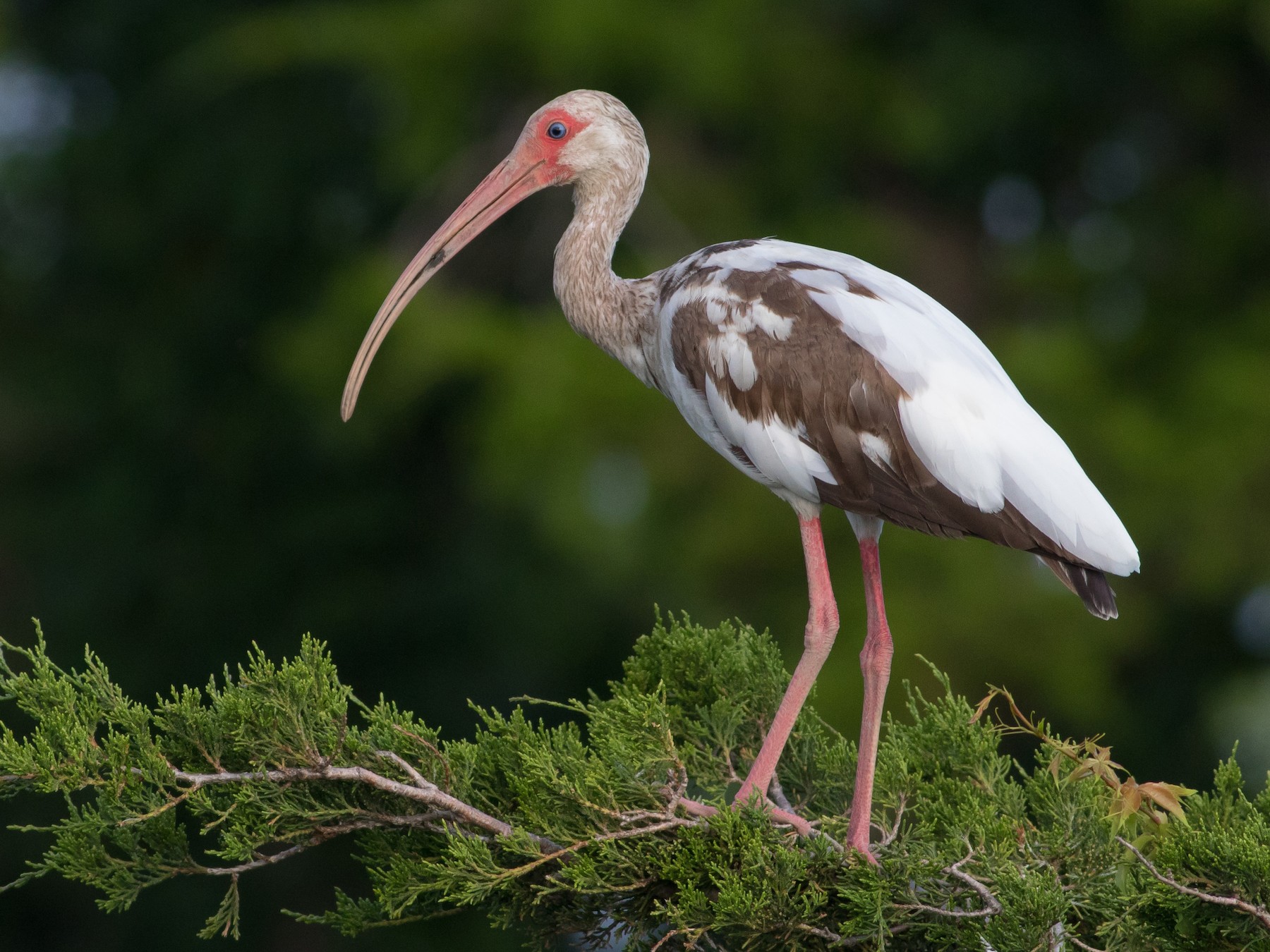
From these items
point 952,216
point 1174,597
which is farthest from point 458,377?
point 1174,597

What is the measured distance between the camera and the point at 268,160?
13.6m

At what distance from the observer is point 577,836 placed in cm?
373

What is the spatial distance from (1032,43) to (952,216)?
1731mm

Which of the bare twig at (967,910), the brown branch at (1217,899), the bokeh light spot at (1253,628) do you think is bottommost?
the bokeh light spot at (1253,628)

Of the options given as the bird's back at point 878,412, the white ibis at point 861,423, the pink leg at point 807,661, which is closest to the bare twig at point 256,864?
the white ibis at point 861,423

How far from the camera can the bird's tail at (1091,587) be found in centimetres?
420

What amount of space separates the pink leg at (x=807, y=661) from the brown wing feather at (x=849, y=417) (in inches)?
8.6

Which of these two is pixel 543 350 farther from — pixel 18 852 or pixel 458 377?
pixel 18 852

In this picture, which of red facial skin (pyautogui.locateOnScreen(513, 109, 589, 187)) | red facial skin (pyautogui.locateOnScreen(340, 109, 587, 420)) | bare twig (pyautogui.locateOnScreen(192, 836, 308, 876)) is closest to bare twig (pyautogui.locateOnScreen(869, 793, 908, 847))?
bare twig (pyautogui.locateOnScreen(192, 836, 308, 876))

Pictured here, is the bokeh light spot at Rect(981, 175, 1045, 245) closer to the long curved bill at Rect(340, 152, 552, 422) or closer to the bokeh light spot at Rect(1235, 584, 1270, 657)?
A: the bokeh light spot at Rect(1235, 584, 1270, 657)

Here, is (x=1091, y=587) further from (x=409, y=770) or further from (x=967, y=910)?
(x=409, y=770)

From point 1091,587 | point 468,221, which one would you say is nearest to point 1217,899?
point 1091,587

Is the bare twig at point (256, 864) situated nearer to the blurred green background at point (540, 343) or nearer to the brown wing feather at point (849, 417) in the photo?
the brown wing feather at point (849, 417)

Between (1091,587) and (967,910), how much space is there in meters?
0.97
